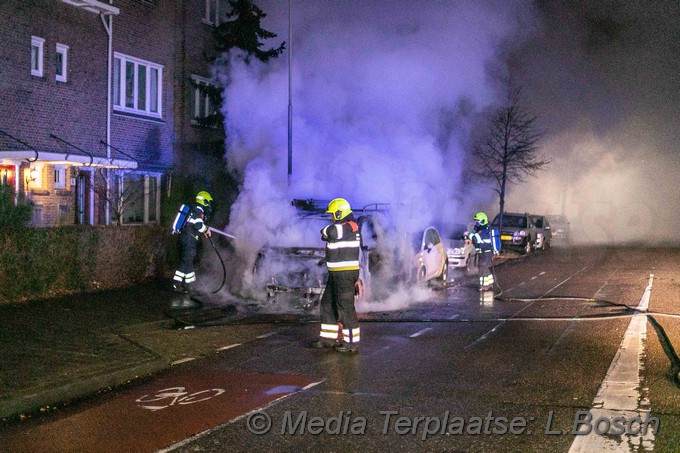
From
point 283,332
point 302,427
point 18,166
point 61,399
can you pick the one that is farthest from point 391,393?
point 18,166

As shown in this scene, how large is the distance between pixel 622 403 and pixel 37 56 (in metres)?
15.3

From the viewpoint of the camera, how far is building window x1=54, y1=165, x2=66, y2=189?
59.6 ft

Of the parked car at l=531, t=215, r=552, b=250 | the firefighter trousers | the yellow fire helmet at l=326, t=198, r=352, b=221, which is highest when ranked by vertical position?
the yellow fire helmet at l=326, t=198, r=352, b=221

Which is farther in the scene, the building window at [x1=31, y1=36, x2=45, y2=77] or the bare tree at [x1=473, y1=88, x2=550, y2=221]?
the bare tree at [x1=473, y1=88, x2=550, y2=221]

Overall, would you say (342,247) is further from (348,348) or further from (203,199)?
(203,199)

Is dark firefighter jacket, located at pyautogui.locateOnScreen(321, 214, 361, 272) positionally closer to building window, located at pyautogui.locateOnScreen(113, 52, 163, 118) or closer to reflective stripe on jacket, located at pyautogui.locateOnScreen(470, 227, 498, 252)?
reflective stripe on jacket, located at pyautogui.locateOnScreen(470, 227, 498, 252)

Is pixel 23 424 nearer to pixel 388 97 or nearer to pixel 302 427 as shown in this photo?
pixel 302 427

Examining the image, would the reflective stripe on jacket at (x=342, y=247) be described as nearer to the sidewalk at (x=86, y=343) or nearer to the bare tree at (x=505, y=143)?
the sidewalk at (x=86, y=343)

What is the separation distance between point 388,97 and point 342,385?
9.99m

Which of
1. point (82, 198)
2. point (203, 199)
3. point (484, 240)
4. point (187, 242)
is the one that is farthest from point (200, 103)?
point (484, 240)

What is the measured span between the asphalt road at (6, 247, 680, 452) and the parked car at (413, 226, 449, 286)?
127 inches

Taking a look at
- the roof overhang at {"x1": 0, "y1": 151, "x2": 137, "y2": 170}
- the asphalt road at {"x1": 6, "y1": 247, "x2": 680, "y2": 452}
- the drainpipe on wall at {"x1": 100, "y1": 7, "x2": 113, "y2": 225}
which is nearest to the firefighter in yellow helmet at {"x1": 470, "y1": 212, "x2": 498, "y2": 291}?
the asphalt road at {"x1": 6, "y1": 247, "x2": 680, "y2": 452}

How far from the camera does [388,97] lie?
1652 centimetres

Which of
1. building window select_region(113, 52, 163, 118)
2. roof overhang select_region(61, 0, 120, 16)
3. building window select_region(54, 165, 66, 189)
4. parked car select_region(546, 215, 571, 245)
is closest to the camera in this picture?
roof overhang select_region(61, 0, 120, 16)
